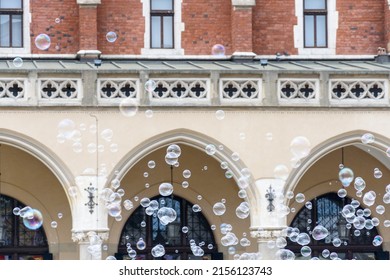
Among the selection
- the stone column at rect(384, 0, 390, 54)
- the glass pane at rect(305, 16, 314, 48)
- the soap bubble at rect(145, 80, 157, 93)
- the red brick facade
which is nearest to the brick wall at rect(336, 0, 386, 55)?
the red brick facade

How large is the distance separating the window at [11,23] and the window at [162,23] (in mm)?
2608

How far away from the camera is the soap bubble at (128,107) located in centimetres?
2766

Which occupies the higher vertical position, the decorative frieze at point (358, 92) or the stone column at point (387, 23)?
the stone column at point (387, 23)

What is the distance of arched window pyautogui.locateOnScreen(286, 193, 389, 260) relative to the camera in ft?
103

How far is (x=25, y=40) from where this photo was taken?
30.5 metres

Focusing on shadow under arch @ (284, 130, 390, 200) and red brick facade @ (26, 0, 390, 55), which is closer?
shadow under arch @ (284, 130, 390, 200)

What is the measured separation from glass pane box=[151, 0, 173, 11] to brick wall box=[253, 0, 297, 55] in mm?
1697

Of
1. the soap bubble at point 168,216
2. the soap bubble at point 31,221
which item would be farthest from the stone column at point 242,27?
the soap bubble at point 31,221

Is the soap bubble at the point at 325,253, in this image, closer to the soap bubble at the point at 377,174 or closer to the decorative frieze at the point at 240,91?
the soap bubble at the point at 377,174

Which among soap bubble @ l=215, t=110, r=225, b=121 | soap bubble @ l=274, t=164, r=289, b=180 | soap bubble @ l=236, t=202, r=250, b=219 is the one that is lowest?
soap bubble @ l=236, t=202, r=250, b=219

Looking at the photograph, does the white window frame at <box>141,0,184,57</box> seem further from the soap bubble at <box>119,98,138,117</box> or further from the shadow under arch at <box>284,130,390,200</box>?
the shadow under arch at <box>284,130,390,200</box>
